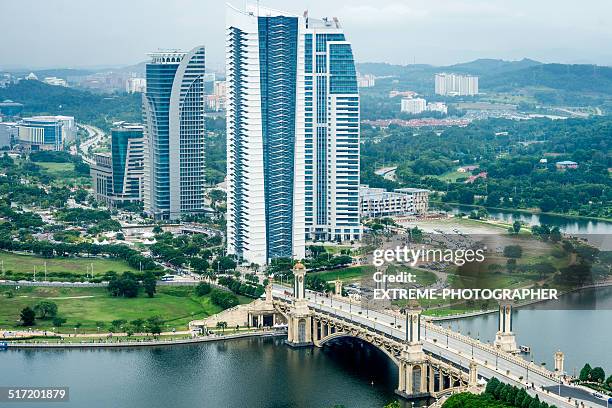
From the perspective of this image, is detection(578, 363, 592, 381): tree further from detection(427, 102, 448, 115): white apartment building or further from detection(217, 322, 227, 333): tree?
detection(427, 102, 448, 115): white apartment building

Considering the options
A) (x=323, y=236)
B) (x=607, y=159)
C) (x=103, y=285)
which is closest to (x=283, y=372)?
(x=103, y=285)

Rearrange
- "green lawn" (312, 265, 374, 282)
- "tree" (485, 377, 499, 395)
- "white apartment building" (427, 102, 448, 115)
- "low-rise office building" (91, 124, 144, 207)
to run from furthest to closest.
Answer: "white apartment building" (427, 102, 448, 115), "low-rise office building" (91, 124, 144, 207), "green lawn" (312, 265, 374, 282), "tree" (485, 377, 499, 395)

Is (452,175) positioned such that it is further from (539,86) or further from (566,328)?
(539,86)

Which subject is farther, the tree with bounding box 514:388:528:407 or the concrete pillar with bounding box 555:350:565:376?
the concrete pillar with bounding box 555:350:565:376

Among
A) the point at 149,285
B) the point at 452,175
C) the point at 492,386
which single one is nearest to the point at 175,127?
the point at 149,285

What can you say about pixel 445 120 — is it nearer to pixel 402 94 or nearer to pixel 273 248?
pixel 402 94

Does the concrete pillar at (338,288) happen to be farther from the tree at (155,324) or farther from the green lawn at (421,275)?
the tree at (155,324)

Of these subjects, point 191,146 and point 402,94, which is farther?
point 402,94

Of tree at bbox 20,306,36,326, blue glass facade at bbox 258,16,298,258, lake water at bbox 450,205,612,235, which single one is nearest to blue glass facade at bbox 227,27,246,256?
blue glass facade at bbox 258,16,298,258
